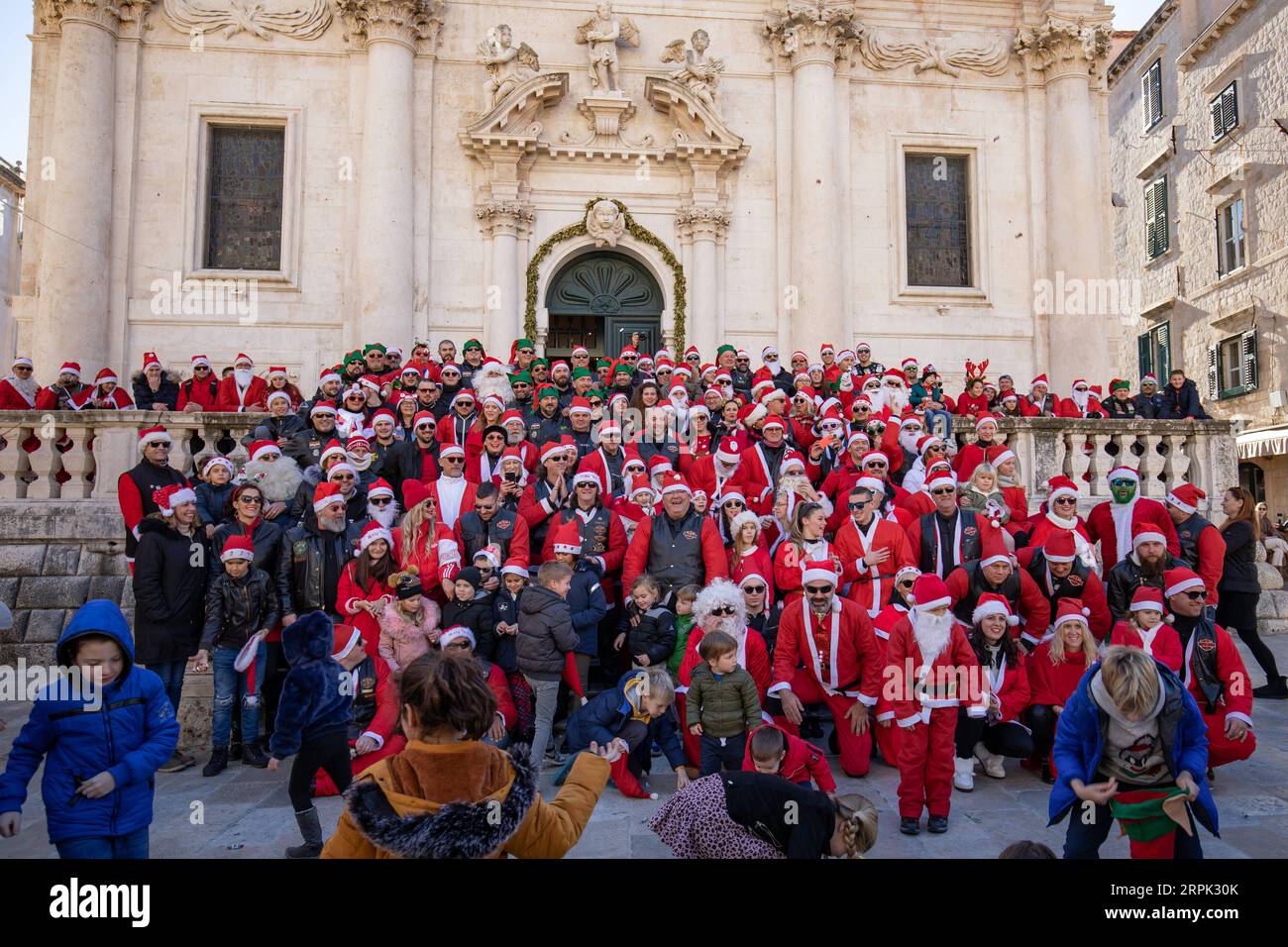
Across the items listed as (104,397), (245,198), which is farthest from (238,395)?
(245,198)

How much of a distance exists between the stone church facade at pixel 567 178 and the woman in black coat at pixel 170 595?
29.9ft

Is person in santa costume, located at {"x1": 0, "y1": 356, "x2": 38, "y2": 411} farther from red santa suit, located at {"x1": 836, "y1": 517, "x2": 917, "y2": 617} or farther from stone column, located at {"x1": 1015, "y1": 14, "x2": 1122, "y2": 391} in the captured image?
stone column, located at {"x1": 1015, "y1": 14, "x2": 1122, "y2": 391}

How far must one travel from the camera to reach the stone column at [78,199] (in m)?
14.4

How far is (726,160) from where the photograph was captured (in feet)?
53.1

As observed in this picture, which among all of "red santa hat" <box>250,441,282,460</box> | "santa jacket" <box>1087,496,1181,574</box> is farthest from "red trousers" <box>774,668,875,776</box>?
"red santa hat" <box>250,441,282,460</box>

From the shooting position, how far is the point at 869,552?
6.91 metres

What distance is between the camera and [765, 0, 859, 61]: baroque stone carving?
1625 cm

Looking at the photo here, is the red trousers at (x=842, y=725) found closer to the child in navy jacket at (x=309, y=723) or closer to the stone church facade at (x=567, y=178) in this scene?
the child in navy jacket at (x=309, y=723)

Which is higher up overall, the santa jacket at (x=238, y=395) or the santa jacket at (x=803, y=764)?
the santa jacket at (x=238, y=395)

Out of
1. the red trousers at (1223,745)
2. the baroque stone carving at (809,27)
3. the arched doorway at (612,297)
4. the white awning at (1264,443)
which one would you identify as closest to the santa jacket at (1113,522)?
the red trousers at (1223,745)

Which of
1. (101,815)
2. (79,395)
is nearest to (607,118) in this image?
(79,395)

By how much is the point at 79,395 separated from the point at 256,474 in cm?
573

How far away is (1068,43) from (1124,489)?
12961mm

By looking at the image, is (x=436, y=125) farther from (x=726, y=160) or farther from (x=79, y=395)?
(x=79, y=395)
